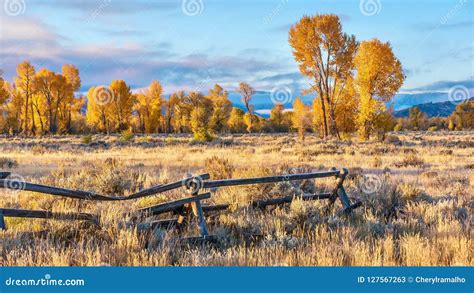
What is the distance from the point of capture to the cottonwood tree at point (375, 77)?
2908 centimetres

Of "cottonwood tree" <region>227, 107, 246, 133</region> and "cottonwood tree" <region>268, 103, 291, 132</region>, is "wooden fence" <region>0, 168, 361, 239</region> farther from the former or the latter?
"cottonwood tree" <region>268, 103, 291, 132</region>

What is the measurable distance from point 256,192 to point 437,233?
3489mm

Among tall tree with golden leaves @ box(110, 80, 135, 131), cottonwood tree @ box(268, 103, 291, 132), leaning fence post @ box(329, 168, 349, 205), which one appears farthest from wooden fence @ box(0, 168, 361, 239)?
cottonwood tree @ box(268, 103, 291, 132)

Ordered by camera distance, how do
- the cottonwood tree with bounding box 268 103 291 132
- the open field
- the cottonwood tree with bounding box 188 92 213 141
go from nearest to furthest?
the open field, the cottonwood tree with bounding box 188 92 213 141, the cottonwood tree with bounding box 268 103 291 132

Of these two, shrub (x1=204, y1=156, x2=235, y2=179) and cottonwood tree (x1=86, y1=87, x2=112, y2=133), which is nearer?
shrub (x1=204, y1=156, x2=235, y2=179)

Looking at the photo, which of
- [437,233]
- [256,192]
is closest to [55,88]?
[256,192]

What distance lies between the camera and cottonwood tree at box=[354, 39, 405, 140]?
1145 inches

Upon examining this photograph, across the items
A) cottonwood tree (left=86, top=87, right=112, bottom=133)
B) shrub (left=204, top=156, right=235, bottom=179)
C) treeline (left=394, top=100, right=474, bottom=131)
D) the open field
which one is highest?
cottonwood tree (left=86, top=87, right=112, bottom=133)

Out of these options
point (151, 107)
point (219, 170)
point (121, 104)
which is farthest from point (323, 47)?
point (151, 107)

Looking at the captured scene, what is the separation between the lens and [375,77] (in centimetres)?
2931

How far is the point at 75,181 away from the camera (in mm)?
10258

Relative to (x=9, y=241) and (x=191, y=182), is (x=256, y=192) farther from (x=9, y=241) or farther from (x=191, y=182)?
(x=9, y=241)

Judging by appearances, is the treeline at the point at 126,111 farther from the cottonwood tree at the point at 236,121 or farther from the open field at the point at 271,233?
the open field at the point at 271,233

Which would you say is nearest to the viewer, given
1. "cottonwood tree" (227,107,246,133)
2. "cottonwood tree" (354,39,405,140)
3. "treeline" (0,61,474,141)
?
"cottonwood tree" (354,39,405,140)
